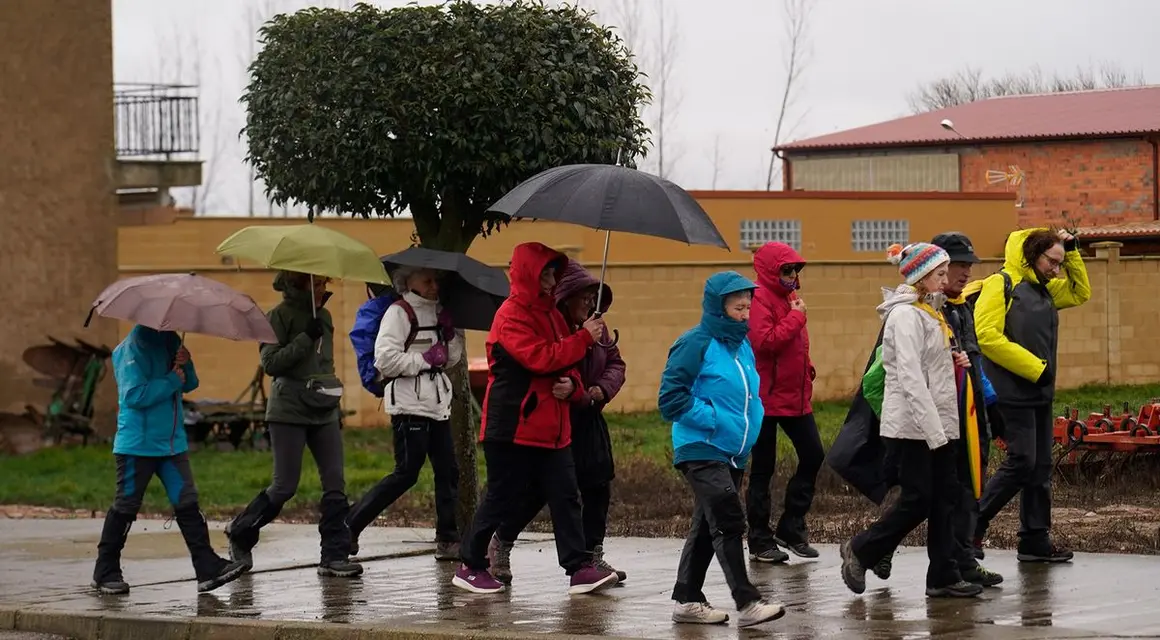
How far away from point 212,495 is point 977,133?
3145 centimetres

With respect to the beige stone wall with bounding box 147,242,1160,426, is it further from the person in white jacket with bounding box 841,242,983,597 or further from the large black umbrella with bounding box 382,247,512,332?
the person in white jacket with bounding box 841,242,983,597

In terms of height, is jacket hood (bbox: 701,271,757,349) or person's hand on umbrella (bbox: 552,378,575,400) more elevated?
jacket hood (bbox: 701,271,757,349)

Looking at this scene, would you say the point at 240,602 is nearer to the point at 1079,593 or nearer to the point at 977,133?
the point at 1079,593

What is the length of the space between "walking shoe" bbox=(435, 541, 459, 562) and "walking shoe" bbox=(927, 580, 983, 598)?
10.7 ft

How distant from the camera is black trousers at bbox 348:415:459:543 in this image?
10.1m

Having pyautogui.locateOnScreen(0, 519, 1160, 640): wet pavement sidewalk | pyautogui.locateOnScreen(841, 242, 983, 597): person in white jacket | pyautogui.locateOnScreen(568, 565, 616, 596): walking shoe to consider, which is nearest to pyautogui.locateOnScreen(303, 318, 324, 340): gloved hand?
pyautogui.locateOnScreen(0, 519, 1160, 640): wet pavement sidewalk

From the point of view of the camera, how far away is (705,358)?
8289 millimetres

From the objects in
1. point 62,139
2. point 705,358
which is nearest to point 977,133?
point 62,139

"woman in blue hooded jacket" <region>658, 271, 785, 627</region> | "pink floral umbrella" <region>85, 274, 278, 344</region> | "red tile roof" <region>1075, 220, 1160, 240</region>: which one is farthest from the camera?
"red tile roof" <region>1075, 220, 1160, 240</region>

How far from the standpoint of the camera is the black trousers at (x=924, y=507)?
8562 mm

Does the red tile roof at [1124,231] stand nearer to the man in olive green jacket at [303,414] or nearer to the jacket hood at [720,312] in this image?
the man in olive green jacket at [303,414]

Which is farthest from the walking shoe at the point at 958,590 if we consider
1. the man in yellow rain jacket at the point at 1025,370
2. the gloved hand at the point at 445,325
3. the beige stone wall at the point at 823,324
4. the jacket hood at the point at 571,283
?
the beige stone wall at the point at 823,324

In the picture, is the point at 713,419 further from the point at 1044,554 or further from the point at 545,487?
the point at 1044,554

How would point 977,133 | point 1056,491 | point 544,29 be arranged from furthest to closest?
point 977,133 → point 1056,491 → point 544,29
